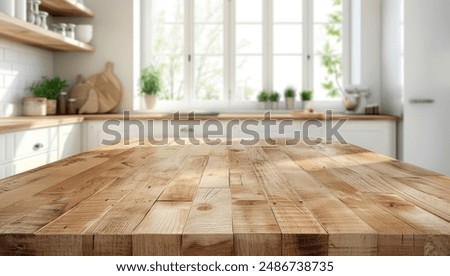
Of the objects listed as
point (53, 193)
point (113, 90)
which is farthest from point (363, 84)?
point (53, 193)

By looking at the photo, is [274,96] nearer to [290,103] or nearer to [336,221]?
[290,103]

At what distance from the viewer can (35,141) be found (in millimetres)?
3775

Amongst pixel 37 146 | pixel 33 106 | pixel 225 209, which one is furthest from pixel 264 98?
pixel 225 209

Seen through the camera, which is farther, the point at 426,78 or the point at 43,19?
the point at 426,78

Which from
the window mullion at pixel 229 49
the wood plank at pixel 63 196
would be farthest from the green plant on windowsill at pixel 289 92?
the wood plank at pixel 63 196

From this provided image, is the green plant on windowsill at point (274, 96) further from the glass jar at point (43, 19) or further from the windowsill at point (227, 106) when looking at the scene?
the glass jar at point (43, 19)

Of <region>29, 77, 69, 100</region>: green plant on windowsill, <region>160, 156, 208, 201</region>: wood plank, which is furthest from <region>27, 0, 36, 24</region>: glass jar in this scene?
<region>160, 156, 208, 201</region>: wood plank

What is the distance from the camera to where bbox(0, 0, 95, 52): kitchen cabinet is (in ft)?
12.3

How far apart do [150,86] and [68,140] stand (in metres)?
1.16

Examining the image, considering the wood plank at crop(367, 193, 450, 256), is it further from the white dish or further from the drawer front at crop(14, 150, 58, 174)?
the white dish

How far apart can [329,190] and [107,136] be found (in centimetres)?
365

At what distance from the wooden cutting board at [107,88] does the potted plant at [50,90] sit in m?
0.35

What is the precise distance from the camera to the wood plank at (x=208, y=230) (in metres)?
0.91

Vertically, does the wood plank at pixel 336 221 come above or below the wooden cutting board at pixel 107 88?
below
